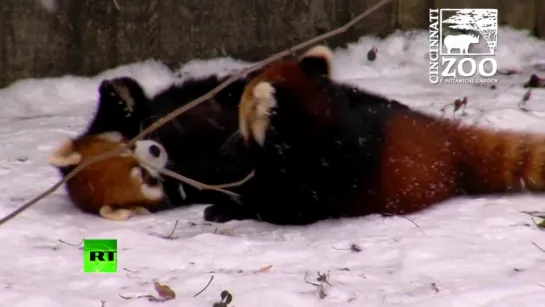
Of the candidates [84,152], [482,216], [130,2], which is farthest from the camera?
[130,2]

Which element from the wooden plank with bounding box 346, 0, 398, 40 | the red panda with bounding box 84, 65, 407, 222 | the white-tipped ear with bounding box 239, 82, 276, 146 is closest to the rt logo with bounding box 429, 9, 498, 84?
the wooden plank with bounding box 346, 0, 398, 40

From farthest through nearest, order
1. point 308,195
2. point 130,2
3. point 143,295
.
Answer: point 130,2 < point 308,195 < point 143,295

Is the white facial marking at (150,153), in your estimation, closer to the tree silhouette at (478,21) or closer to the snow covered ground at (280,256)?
the snow covered ground at (280,256)

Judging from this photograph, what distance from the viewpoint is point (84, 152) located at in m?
3.31

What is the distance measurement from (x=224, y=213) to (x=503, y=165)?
1.09 m

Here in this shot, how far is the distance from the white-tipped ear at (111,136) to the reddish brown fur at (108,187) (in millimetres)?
140

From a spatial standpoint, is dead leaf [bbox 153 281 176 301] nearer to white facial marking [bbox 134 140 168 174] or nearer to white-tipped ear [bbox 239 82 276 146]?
white-tipped ear [bbox 239 82 276 146]

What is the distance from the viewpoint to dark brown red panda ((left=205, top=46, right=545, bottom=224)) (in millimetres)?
2965

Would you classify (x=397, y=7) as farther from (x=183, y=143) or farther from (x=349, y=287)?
(x=349, y=287)

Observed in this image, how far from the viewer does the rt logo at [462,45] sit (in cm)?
454

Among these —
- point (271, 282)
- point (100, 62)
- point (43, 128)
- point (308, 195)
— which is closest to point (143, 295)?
point (271, 282)

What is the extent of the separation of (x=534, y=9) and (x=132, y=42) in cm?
244

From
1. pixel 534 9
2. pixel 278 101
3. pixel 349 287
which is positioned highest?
pixel 534 9

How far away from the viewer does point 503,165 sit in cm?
303
